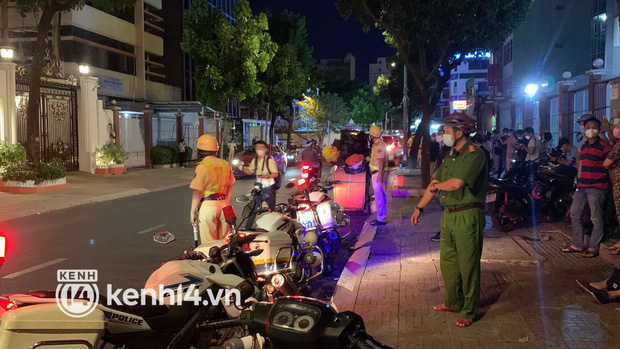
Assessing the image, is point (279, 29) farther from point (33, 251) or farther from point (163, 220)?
point (33, 251)

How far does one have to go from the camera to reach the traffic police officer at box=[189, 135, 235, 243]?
22.0 ft

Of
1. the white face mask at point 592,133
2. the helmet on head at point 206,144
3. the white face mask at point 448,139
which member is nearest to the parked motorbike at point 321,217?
Result: the helmet on head at point 206,144

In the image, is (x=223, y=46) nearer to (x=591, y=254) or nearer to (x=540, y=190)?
(x=540, y=190)

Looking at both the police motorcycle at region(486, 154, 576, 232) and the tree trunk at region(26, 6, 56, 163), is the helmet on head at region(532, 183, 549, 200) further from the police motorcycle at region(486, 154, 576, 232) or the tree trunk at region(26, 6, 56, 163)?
the tree trunk at region(26, 6, 56, 163)

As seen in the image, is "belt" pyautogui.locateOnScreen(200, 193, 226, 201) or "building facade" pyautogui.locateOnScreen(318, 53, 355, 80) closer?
"belt" pyautogui.locateOnScreen(200, 193, 226, 201)

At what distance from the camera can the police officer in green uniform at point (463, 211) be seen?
524cm

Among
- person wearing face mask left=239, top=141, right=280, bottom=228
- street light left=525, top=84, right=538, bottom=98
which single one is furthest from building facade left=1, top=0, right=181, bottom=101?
street light left=525, top=84, right=538, bottom=98

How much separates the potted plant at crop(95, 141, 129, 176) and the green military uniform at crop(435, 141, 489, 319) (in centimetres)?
2154

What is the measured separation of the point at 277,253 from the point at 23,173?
1510cm

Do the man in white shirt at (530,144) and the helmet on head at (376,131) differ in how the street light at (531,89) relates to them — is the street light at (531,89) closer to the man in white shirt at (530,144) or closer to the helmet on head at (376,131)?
the man in white shirt at (530,144)

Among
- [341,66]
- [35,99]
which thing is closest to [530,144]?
[35,99]

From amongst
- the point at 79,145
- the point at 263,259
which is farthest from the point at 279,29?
the point at 263,259

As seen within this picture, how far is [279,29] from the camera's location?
42.7m

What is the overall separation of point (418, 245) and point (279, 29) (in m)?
35.9
